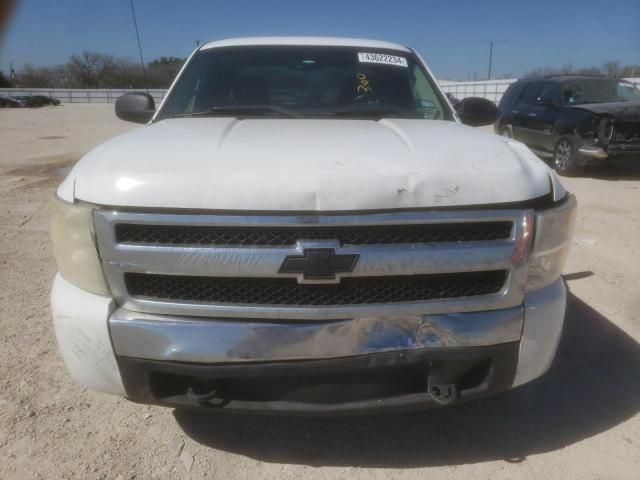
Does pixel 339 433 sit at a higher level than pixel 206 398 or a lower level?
lower

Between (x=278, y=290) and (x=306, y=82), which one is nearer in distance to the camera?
(x=278, y=290)

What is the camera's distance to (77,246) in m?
1.84

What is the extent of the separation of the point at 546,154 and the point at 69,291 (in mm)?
10519

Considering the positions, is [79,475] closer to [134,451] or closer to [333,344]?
[134,451]

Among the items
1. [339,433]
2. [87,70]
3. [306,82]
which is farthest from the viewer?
[87,70]

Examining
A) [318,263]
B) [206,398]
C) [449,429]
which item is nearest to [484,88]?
[449,429]

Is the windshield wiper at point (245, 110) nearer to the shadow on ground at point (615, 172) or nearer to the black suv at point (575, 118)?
the black suv at point (575, 118)

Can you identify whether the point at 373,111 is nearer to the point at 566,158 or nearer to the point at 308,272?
the point at 308,272

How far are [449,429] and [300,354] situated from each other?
1.05 meters

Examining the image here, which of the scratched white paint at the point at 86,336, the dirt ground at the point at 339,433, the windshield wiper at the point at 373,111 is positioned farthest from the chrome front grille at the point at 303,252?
the windshield wiper at the point at 373,111

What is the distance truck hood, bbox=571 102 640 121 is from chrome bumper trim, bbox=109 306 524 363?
8.24 metres

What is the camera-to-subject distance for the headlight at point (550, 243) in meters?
1.88

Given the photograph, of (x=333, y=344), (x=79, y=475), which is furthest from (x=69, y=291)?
(x=333, y=344)

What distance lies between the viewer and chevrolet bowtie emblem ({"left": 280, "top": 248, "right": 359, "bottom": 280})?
67.5 inches
